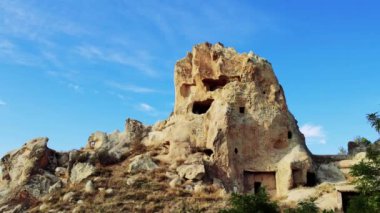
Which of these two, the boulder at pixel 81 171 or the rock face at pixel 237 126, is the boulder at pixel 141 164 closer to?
the rock face at pixel 237 126

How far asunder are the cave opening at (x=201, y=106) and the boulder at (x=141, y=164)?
18.7ft

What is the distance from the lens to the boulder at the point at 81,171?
29781 mm

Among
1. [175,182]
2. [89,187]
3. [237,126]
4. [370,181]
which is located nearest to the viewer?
[370,181]

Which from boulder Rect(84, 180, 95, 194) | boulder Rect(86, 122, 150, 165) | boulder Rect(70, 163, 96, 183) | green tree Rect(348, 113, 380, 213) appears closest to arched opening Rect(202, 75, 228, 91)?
boulder Rect(86, 122, 150, 165)

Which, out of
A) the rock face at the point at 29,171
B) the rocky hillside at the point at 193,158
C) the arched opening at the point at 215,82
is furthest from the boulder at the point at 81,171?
the arched opening at the point at 215,82

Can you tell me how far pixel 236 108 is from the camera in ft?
106

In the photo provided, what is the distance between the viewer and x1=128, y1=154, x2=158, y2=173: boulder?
30344mm

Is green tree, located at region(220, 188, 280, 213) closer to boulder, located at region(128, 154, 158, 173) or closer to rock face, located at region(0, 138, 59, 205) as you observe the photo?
boulder, located at region(128, 154, 158, 173)

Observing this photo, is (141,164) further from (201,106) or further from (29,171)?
(201,106)

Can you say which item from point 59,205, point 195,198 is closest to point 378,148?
point 195,198

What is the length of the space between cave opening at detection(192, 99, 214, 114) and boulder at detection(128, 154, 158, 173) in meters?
5.70

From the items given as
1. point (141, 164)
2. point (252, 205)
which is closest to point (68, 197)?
point (141, 164)

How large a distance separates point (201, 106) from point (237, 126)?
448cm

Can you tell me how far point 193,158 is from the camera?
3027 cm
